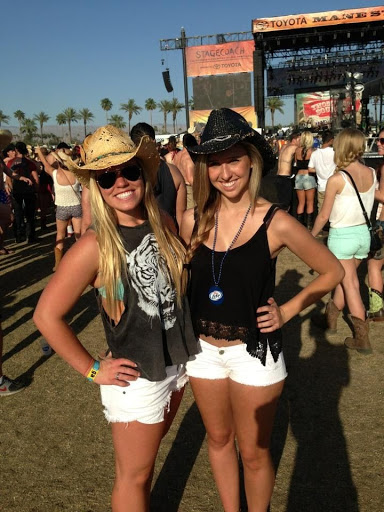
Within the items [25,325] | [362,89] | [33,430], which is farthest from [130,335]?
[362,89]

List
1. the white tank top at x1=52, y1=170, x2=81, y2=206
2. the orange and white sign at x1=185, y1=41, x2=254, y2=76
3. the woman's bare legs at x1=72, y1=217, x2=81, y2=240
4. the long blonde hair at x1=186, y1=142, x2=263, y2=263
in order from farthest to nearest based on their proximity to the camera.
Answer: the orange and white sign at x1=185, y1=41, x2=254, y2=76 → the woman's bare legs at x1=72, y1=217, x2=81, y2=240 → the white tank top at x1=52, y1=170, x2=81, y2=206 → the long blonde hair at x1=186, y1=142, x2=263, y2=263

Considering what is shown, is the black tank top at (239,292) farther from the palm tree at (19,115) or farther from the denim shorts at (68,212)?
the palm tree at (19,115)

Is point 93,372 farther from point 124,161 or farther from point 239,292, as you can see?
point 124,161

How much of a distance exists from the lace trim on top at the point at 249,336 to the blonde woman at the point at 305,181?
7.81 meters

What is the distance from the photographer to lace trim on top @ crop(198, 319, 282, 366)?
1.92 m

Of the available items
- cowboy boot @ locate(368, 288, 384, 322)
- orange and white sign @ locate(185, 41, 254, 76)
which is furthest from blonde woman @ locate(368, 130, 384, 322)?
orange and white sign @ locate(185, 41, 254, 76)

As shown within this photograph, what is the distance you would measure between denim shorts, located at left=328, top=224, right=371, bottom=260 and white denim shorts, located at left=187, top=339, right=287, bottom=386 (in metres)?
2.35

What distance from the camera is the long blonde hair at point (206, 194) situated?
78.2 inches

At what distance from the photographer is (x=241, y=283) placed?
1.90 m

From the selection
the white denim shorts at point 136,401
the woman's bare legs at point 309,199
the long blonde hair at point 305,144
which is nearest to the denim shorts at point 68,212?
the woman's bare legs at point 309,199

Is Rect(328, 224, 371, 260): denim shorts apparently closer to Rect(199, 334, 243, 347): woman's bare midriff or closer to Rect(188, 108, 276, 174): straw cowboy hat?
Rect(188, 108, 276, 174): straw cowboy hat

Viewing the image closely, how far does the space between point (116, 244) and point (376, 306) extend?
3.89 metres

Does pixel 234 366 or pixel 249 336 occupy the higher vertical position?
pixel 249 336

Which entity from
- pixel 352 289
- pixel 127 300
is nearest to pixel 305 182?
pixel 352 289
